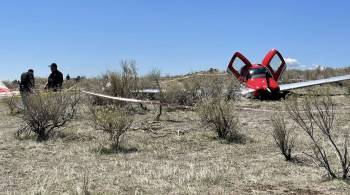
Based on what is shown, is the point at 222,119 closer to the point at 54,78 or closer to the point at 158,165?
the point at 158,165

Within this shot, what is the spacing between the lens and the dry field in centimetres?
545

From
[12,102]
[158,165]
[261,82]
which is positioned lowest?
[158,165]

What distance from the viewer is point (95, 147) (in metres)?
8.20

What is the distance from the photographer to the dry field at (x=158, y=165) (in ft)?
17.9

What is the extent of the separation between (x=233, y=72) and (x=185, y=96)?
3784 mm

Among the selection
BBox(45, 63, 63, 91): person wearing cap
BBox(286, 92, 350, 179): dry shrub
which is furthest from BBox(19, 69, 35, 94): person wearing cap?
BBox(286, 92, 350, 179): dry shrub

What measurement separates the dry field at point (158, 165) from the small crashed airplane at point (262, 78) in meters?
6.41

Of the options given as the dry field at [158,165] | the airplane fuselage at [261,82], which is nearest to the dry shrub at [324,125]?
the dry field at [158,165]

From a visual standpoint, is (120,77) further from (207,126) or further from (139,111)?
(207,126)

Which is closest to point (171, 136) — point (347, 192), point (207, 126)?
point (207, 126)

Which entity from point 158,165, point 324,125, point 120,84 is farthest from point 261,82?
point 324,125

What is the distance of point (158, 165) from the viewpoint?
22.2 ft

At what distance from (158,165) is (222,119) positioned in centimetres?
312

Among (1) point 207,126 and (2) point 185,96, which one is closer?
(1) point 207,126
